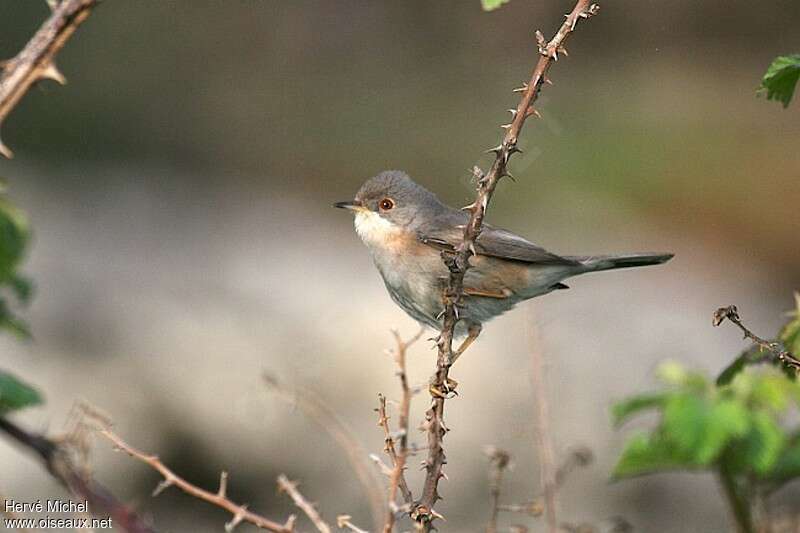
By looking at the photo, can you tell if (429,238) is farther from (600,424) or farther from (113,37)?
(113,37)

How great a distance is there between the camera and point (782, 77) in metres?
2.82

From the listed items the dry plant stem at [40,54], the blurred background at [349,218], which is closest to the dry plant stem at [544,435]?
the blurred background at [349,218]

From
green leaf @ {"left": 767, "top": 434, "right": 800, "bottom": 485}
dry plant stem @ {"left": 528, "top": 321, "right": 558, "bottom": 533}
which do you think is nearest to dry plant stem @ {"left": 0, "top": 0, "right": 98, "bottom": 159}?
dry plant stem @ {"left": 528, "top": 321, "right": 558, "bottom": 533}

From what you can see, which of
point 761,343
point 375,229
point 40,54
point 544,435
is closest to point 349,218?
point 375,229

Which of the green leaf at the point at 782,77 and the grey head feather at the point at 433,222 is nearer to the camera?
the green leaf at the point at 782,77

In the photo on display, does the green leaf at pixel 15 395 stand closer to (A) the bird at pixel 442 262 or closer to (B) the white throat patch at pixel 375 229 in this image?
(A) the bird at pixel 442 262

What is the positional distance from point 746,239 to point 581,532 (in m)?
8.99

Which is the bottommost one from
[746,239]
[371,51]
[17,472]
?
[17,472]

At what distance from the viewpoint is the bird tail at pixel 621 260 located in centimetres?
440

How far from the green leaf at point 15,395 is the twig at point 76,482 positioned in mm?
593

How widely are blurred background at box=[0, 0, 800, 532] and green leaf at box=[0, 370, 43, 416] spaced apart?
0.97m

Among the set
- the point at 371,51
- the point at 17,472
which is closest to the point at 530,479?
the point at 17,472

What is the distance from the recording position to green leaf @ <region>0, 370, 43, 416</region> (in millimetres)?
3512

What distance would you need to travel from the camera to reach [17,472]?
7.77m
